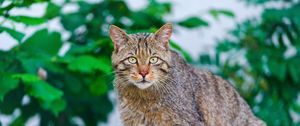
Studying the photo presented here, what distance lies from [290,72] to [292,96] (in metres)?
0.47

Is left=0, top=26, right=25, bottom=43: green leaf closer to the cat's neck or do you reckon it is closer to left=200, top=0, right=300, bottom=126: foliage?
the cat's neck

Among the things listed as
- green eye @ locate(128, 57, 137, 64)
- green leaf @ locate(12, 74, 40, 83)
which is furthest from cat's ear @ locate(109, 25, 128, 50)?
green leaf @ locate(12, 74, 40, 83)

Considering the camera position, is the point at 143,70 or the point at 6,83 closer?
the point at 143,70

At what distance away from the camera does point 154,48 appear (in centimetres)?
561

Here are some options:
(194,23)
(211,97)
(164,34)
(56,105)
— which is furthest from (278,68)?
(164,34)

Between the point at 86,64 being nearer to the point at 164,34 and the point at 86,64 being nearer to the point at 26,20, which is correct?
the point at 26,20

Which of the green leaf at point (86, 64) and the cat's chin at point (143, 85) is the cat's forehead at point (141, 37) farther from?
the green leaf at point (86, 64)

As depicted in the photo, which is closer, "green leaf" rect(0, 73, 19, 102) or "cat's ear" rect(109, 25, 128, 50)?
"cat's ear" rect(109, 25, 128, 50)

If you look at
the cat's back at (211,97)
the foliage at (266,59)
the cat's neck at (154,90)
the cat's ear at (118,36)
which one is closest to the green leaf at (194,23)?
the foliage at (266,59)

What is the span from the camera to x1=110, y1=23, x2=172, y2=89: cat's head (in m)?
5.55

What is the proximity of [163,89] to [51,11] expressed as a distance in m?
2.73

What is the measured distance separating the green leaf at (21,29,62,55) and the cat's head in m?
1.60

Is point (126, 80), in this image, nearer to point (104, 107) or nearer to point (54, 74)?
point (54, 74)

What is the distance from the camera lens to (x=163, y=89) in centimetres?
578
